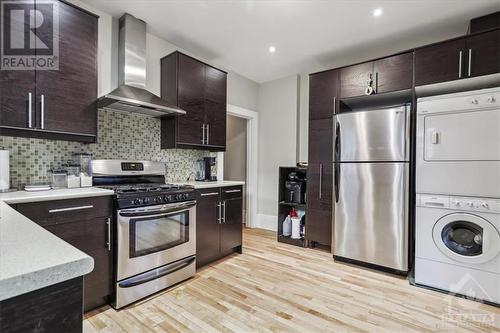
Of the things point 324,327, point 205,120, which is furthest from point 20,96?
point 324,327

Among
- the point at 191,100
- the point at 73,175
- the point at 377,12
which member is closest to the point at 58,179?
the point at 73,175

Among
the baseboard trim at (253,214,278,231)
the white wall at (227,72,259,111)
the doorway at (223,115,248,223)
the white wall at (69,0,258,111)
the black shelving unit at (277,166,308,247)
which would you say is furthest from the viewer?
the doorway at (223,115,248,223)

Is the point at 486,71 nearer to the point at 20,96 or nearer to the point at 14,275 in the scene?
the point at 14,275

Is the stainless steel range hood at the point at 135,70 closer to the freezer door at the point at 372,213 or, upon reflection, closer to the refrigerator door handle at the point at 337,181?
the refrigerator door handle at the point at 337,181

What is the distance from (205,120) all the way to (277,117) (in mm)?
1734

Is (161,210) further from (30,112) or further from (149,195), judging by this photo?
(30,112)

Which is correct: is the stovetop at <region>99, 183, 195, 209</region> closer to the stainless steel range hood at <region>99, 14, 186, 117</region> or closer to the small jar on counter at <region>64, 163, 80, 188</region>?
the small jar on counter at <region>64, 163, 80, 188</region>

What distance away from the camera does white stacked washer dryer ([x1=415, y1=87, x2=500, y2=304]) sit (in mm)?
2129

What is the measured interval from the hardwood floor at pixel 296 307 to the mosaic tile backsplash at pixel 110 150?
1294mm

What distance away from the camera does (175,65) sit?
9.30ft

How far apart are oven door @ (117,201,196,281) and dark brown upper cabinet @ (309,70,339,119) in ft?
6.95

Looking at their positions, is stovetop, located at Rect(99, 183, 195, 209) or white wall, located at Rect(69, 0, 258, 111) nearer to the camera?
stovetop, located at Rect(99, 183, 195, 209)

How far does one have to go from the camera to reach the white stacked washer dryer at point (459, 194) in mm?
2129

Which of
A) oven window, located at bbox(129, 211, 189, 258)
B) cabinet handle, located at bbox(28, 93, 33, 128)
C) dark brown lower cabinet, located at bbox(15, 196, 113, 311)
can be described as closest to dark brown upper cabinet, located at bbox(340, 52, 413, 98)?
oven window, located at bbox(129, 211, 189, 258)
